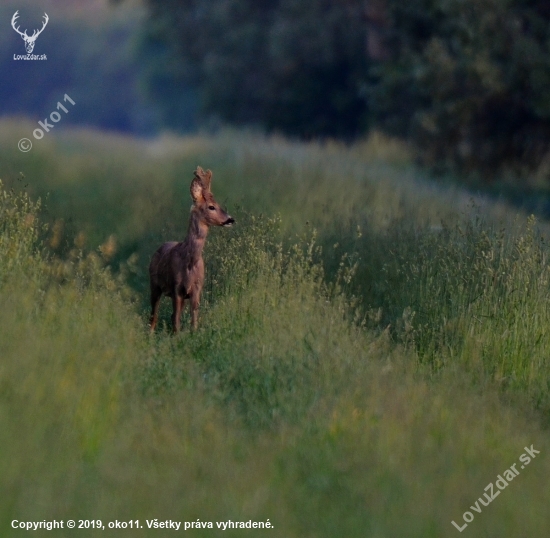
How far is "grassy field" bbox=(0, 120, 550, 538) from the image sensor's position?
5926 millimetres

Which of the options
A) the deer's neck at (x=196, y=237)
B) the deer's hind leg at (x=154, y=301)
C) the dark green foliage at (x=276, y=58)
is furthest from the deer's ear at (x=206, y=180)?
the dark green foliage at (x=276, y=58)

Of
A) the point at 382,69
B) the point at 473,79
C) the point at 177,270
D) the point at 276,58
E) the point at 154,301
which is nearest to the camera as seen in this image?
the point at 177,270

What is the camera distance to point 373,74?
27031 millimetres

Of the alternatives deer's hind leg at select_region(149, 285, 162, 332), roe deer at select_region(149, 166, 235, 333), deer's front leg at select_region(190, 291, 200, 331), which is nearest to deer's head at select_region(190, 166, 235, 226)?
roe deer at select_region(149, 166, 235, 333)

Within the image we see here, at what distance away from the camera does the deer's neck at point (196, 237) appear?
10.5 meters

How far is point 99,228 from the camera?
15.6m

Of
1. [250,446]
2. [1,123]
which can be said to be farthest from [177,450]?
[1,123]

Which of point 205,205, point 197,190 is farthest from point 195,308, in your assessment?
point 197,190

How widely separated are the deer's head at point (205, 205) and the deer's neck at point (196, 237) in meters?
0.05

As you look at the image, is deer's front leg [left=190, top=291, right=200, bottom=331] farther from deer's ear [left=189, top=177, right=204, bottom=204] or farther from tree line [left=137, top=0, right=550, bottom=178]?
tree line [left=137, top=0, right=550, bottom=178]

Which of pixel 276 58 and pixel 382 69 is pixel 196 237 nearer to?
pixel 382 69

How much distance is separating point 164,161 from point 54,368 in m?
12.7

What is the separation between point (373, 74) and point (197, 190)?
17.4 m

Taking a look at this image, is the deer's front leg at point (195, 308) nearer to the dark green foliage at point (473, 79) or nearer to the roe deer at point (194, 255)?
the roe deer at point (194, 255)
